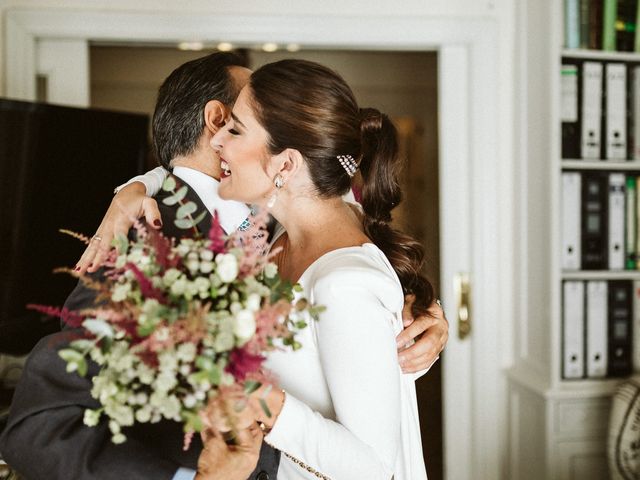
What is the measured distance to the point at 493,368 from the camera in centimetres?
278

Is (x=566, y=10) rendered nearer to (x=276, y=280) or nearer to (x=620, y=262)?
(x=620, y=262)

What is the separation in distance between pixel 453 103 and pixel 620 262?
38.4 inches

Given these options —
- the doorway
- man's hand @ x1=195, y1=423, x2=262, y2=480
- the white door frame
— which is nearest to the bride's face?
man's hand @ x1=195, y1=423, x2=262, y2=480

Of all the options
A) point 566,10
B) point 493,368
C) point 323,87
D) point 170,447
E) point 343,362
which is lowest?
point 493,368

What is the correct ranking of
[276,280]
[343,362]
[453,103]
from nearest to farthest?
[276,280] → [343,362] → [453,103]

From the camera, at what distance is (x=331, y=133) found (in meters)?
1.33

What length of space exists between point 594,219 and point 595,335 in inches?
18.5

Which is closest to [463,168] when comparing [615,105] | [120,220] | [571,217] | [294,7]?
[571,217]

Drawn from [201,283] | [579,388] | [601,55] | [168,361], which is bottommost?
[579,388]

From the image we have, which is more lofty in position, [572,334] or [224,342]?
[224,342]

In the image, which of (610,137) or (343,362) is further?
(610,137)

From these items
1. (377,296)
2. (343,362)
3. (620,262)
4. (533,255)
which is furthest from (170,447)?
(620,262)

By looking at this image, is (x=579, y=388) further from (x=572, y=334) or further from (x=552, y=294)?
(x=552, y=294)

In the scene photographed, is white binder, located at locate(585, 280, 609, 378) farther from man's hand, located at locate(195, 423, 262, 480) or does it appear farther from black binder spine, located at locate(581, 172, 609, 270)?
man's hand, located at locate(195, 423, 262, 480)
